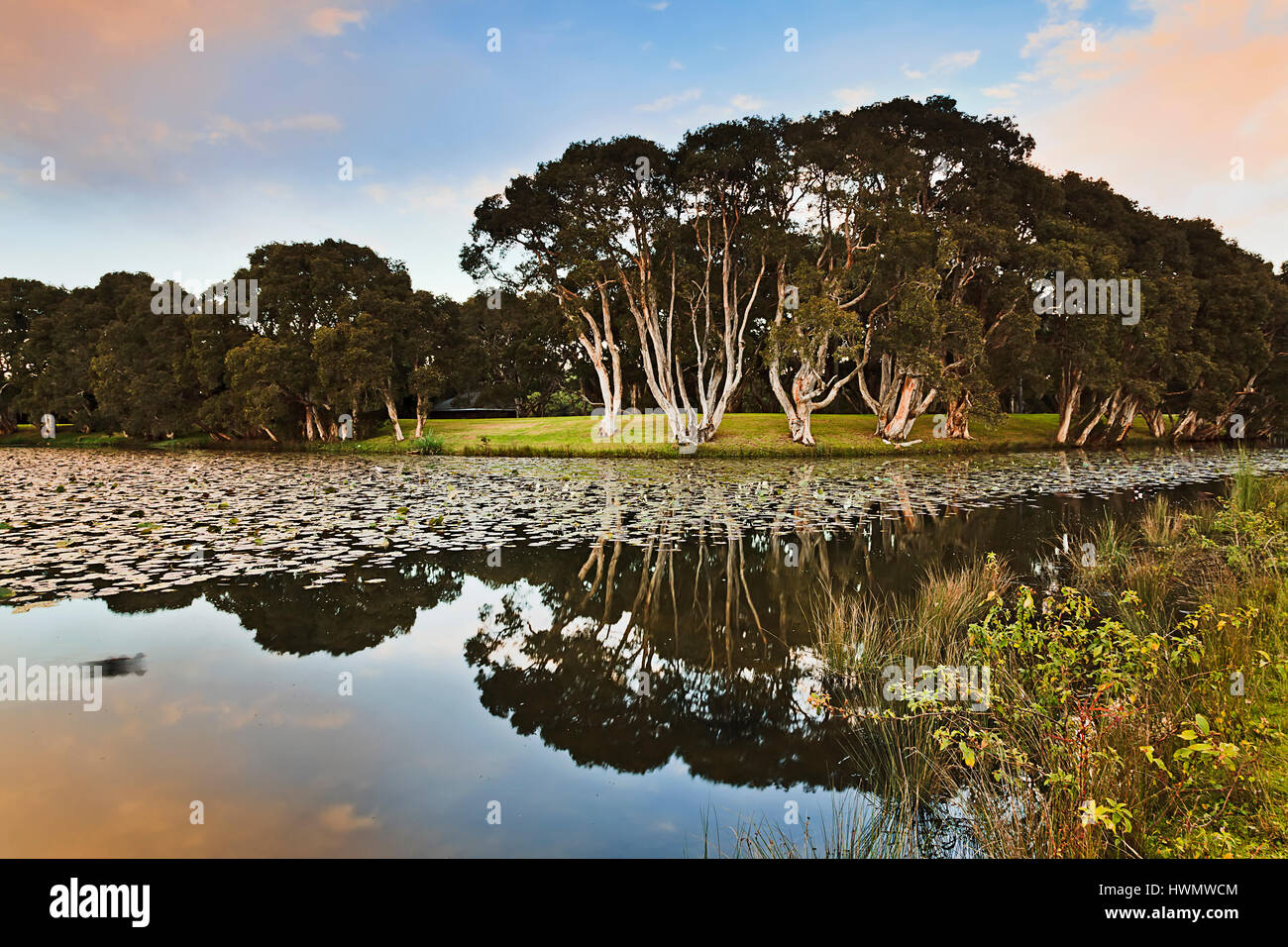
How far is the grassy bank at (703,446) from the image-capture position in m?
32.8

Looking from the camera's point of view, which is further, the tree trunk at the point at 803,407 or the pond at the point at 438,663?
the tree trunk at the point at 803,407

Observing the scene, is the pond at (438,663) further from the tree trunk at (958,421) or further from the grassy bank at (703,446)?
the tree trunk at (958,421)

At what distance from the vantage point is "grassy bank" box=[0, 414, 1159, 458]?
32750 mm

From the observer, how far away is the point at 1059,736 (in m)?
3.89

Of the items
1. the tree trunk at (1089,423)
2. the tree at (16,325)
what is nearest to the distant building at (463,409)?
the tree at (16,325)

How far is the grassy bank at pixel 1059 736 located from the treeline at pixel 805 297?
23947 mm

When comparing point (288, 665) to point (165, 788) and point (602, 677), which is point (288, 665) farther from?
point (602, 677)

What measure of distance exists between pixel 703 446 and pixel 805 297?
25.9 feet

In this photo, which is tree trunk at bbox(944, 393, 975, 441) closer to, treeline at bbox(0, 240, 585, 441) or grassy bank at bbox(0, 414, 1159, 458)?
grassy bank at bbox(0, 414, 1159, 458)

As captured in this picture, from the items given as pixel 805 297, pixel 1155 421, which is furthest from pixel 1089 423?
pixel 805 297

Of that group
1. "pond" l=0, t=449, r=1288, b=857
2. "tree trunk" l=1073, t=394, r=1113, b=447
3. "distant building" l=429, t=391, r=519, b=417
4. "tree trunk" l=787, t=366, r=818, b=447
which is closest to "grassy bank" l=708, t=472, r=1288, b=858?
"pond" l=0, t=449, r=1288, b=857

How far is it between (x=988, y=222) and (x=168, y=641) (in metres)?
36.8

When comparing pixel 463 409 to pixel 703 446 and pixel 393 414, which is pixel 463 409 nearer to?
pixel 393 414

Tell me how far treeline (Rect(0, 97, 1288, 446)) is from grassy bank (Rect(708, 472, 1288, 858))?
2395 cm
